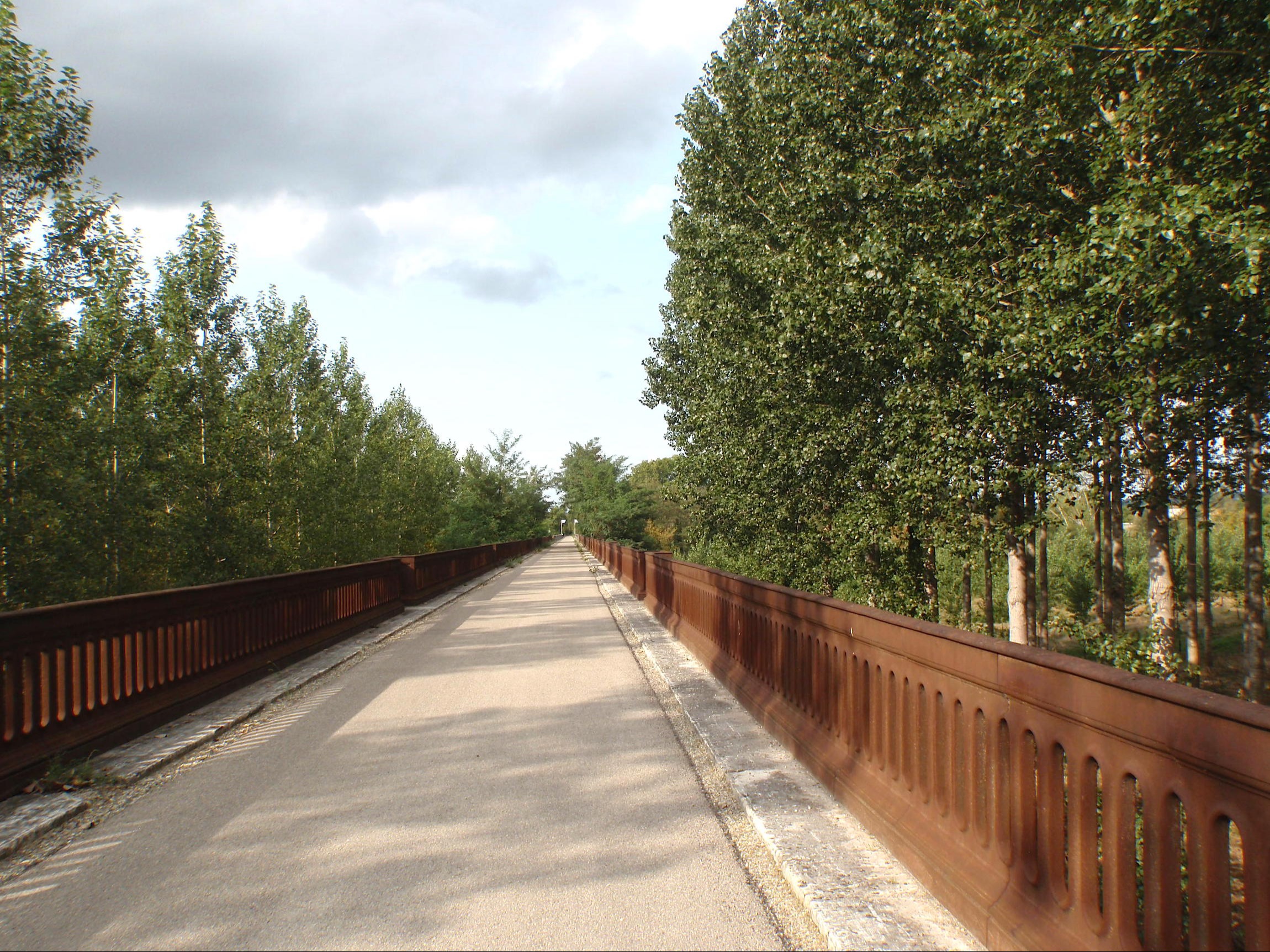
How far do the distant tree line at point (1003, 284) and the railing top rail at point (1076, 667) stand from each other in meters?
3.69

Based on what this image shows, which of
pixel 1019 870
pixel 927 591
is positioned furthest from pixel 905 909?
pixel 927 591

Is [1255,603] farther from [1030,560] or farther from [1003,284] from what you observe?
[1003,284]

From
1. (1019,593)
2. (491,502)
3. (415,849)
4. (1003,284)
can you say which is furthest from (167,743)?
(491,502)

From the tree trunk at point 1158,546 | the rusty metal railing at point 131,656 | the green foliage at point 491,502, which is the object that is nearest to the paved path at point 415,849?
the rusty metal railing at point 131,656

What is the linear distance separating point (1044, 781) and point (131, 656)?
6.70 meters

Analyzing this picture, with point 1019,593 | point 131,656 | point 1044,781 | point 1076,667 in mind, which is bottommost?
A: point 1019,593

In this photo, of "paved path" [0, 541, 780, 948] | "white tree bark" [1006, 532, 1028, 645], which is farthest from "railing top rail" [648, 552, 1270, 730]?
"white tree bark" [1006, 532, 1028, 645]

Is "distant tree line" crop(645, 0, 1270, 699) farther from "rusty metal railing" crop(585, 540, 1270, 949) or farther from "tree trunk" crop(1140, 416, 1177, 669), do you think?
"rusty metal railing" crop(585, 540, 1270, 949)

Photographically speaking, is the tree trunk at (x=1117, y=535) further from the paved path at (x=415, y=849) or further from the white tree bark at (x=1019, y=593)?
the paved path at (x=415, y=849)

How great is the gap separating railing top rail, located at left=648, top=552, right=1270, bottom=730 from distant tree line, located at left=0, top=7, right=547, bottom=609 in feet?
33.1

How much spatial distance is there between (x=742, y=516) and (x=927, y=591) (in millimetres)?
3576

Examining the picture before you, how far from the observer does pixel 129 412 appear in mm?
13438

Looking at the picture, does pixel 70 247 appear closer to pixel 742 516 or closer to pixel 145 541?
pixel 145 541

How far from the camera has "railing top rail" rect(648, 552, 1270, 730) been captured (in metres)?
2.06
